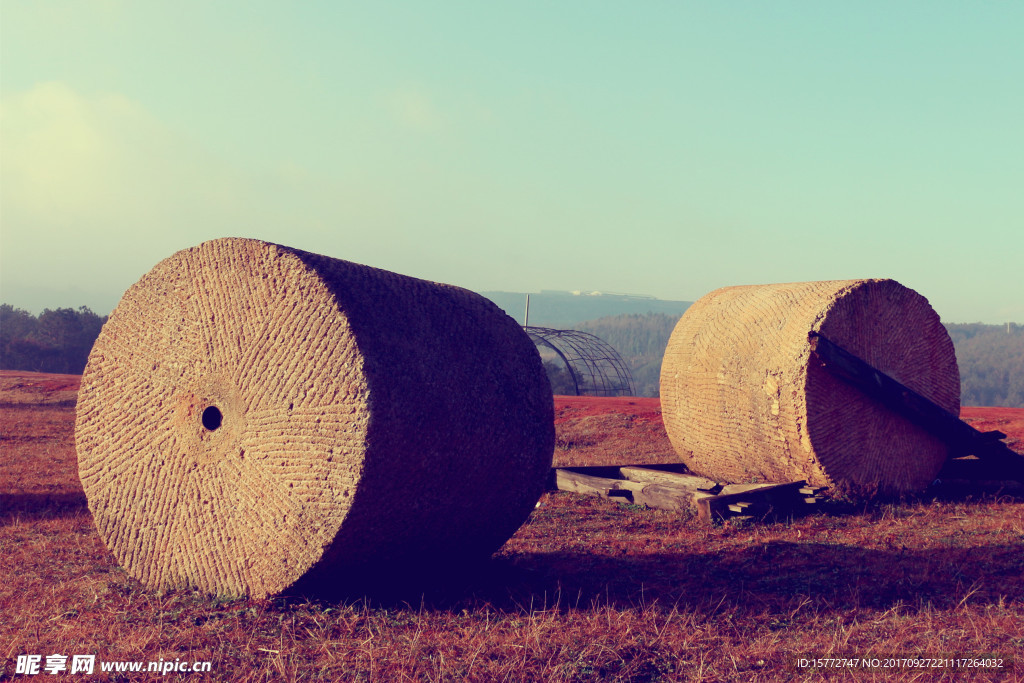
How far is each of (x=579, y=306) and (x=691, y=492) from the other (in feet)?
548

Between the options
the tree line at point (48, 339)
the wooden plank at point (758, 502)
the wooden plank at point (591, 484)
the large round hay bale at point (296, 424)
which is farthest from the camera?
the tree line at point (48, 339)

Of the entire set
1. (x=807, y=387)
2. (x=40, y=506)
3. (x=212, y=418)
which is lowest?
(x=40, y=506)

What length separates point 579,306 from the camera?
175m

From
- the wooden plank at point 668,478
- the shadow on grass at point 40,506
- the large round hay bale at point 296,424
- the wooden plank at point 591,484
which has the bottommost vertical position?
the shadow on grass at point 40,506

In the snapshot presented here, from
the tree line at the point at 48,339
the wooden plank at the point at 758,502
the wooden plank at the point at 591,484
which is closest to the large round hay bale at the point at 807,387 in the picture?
the wooden plank at the point at 758,502

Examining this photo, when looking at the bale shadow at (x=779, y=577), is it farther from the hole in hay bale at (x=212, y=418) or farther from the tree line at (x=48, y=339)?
the tree line at (x=48, y=339)

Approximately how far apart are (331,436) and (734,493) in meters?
4.91

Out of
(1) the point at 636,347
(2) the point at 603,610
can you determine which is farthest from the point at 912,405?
(1) the point at 636,347

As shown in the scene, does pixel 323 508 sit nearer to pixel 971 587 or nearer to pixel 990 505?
pixel 971 587

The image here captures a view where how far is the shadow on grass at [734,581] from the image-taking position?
5.10 meters

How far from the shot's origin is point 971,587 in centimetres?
554

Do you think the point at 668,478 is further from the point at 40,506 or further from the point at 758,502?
the point at 40,506

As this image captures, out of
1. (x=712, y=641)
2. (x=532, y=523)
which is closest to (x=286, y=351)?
(x=712, y=641)

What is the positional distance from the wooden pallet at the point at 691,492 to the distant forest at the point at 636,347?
73.6 feet
